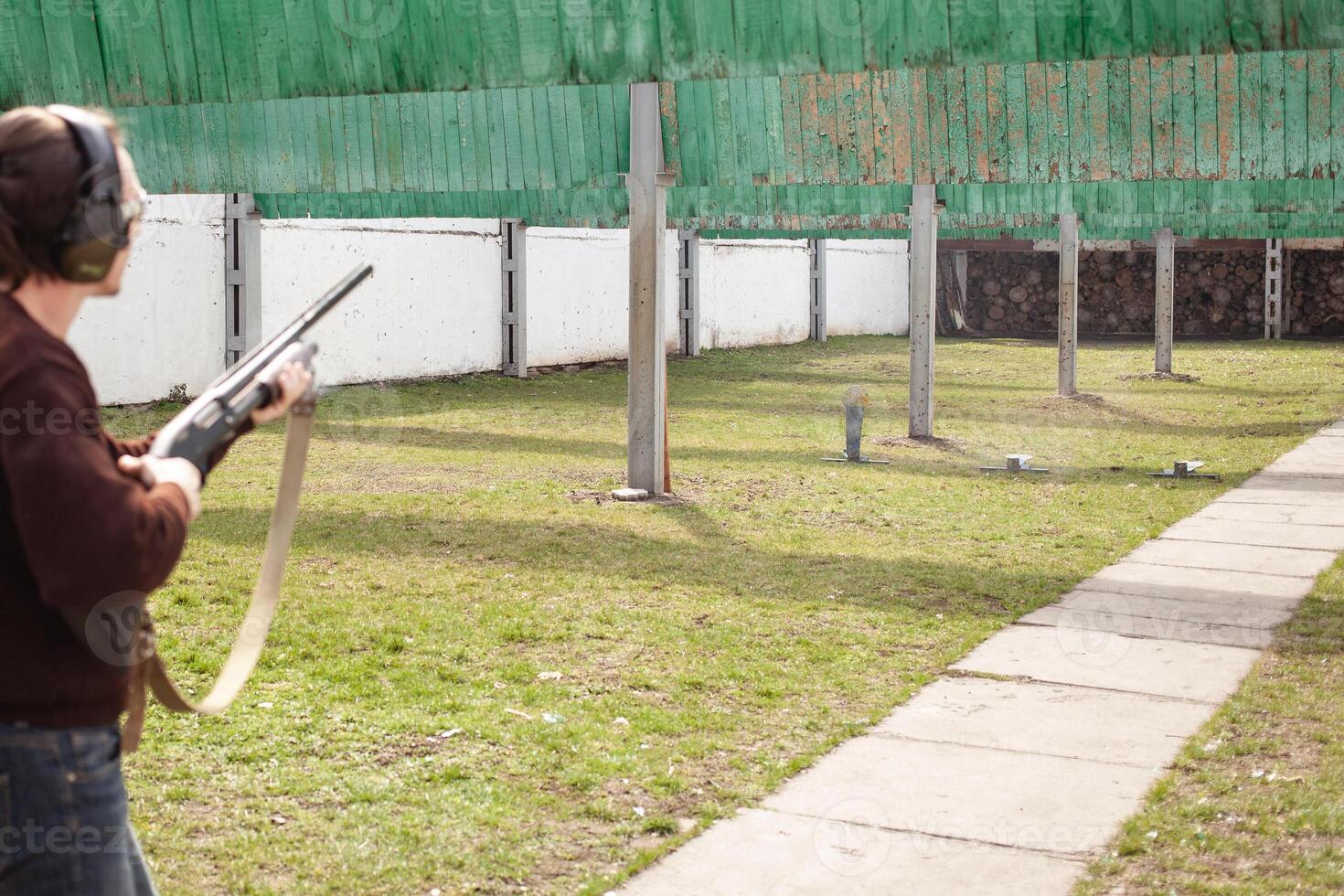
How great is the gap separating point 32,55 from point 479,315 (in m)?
13.6

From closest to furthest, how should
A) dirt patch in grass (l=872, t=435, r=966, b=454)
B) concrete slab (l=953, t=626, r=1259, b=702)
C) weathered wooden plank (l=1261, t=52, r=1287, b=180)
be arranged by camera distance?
concrete slab (l=953, t=626, r=1259, b=702)
weathered wooden plank (l=1261, t=52, r=1287, b=180)
dirt patch in grass (l=872, t=435, r=966, b=454)

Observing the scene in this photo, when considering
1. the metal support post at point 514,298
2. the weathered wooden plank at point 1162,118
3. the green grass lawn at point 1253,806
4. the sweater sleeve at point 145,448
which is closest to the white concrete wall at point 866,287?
the metal support post at point 514,298

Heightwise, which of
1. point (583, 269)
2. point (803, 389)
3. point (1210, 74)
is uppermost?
point (1210, 74)

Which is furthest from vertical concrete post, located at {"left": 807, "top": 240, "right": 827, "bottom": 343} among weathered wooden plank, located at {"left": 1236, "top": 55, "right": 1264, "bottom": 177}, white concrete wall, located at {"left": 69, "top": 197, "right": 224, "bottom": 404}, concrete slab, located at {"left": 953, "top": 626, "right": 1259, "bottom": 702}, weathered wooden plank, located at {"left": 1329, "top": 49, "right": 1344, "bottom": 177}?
concrete slab, located at {"left": 953, "top": 626, "right": 1259, "bottom": 702}

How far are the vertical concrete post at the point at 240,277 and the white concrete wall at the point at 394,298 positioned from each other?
0.35 feet

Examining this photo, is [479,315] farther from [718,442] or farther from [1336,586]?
[1336,586]

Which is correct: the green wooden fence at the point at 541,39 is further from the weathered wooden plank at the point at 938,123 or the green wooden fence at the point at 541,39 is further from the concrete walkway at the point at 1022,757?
the weathered wooden plank at the point at 938,123

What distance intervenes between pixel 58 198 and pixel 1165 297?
76.8ft

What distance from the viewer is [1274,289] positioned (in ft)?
115

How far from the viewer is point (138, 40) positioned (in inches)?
367

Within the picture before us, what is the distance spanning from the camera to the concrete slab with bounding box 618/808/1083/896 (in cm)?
388

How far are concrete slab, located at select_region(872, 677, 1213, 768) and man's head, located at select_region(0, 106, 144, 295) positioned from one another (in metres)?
3.89

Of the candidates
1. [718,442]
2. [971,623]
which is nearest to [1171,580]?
[971,623]

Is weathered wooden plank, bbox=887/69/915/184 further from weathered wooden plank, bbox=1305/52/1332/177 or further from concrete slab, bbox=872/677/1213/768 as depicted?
concrete slab, bbox=872/677/1213/768
